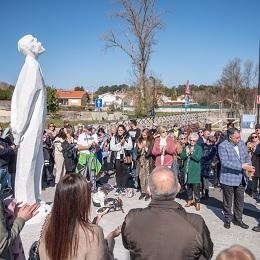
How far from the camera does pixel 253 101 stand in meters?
48.7

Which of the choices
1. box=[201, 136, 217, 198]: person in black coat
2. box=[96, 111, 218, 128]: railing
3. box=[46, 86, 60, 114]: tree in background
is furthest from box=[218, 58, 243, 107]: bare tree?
box=[201, 136, 217, 198]: person in black coat

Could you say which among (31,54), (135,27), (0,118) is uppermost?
(135,27)

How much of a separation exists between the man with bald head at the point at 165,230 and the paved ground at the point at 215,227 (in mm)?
2804

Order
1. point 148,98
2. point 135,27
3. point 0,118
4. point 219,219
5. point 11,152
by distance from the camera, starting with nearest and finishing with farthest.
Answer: point 219,219
point 11,152
point 135,27
point 148,98
point 0,118

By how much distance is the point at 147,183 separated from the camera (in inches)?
202

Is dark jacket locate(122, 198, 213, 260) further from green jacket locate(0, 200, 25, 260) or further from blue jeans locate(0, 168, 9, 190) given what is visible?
blue jeans locate(0, 168, 9, 190)

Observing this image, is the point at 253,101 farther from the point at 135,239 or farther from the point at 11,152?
the point at 135,239

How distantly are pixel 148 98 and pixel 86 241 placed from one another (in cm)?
3328

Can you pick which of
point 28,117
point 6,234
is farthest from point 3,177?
point 6,234

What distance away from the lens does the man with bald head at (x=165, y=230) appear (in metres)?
2.79

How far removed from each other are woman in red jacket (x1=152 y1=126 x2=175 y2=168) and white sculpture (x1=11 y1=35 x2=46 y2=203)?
3.03 m

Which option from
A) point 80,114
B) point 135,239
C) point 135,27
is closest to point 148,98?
point 135,27

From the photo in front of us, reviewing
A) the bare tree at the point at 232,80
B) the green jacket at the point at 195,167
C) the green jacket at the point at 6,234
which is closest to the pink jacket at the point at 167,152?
the green jacket at the point at 195,167

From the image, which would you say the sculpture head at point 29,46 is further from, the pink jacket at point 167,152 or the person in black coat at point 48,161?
the person in black coat at point 48,161
